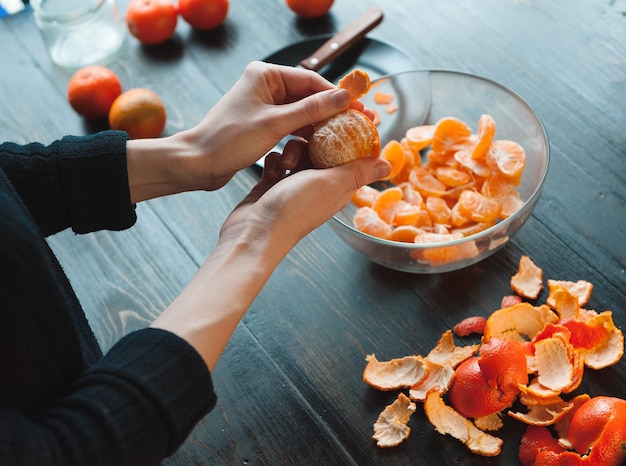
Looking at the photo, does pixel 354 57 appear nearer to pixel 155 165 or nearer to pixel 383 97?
pixel 383 97

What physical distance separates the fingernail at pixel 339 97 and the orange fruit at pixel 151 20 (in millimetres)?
977

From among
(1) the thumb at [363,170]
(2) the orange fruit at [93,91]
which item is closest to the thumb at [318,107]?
(1) the thumb at [363,170]

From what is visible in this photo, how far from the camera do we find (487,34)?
1.96 m

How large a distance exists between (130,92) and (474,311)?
1.06 meters

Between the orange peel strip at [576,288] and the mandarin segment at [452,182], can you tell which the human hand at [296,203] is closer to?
the mandarin segment at [452,182]

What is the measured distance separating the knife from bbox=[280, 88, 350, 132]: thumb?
0.59 metres

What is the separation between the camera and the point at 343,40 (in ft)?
6.22

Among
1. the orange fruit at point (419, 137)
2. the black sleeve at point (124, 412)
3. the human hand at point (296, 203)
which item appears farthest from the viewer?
the orange fruit at point (419, 137)

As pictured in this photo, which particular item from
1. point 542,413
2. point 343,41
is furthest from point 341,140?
point 343,41

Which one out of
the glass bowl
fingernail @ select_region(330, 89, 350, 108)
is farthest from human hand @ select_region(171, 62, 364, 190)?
the glass bowl

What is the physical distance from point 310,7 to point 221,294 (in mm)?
1245

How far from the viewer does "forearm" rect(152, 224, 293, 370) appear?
1.02 metres

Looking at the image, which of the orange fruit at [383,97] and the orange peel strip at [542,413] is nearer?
the orange peel strip at [542,413]

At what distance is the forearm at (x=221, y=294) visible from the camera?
1021 mm
